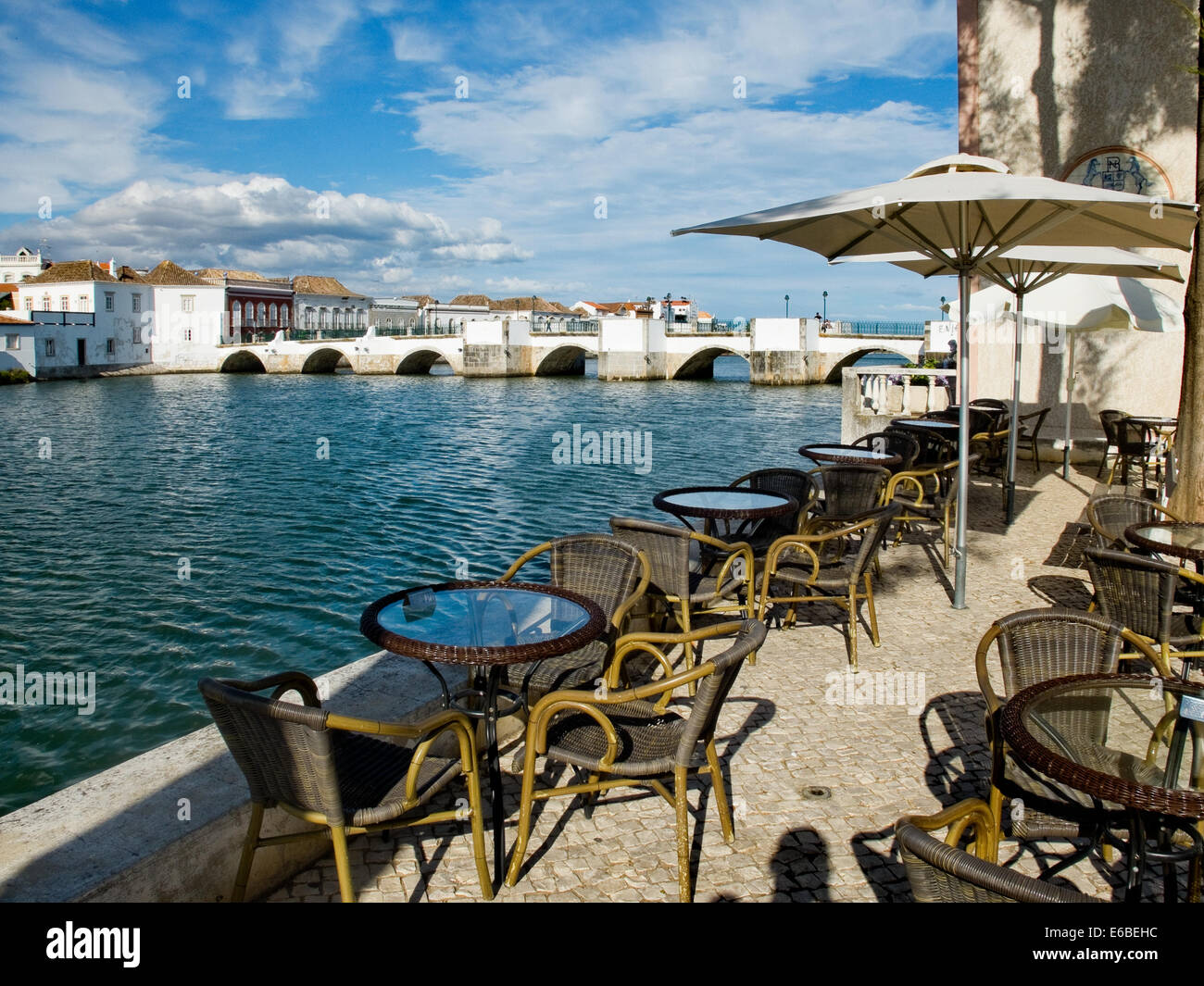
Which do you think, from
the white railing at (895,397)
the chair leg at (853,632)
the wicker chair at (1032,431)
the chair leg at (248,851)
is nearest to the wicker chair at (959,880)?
the chair leg at (248,851)

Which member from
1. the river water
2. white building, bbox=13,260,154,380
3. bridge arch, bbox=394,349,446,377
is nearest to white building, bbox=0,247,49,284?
white building, bbox=13,260,154,380

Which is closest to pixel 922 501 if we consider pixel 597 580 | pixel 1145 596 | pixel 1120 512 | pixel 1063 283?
pixel 1120 512

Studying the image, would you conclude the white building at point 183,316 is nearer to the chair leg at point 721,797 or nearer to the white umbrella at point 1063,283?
the white umbrella at point 1063,283

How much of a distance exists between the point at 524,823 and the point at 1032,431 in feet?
40.0

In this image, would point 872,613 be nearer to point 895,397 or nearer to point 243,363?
point 895,397

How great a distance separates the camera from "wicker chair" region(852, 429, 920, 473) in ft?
28.9

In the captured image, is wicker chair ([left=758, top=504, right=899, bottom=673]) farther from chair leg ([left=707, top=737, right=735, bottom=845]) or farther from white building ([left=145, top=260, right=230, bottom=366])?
white building ([left=145, top=260, right=230, bottom=366])

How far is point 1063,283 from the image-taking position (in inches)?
385

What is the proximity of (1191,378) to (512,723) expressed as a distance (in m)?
5.08

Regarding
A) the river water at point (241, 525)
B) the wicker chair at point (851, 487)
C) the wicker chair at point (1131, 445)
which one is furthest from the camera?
the wicker chair at point (1131, 445)

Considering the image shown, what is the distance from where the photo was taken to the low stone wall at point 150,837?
2.49 meters

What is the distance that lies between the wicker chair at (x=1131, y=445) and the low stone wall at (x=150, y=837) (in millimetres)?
9418

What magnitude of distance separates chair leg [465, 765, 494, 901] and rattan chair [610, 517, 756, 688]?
170 centimetres
